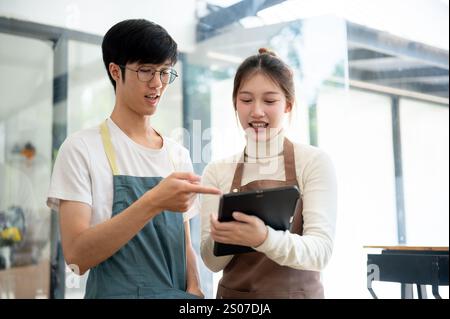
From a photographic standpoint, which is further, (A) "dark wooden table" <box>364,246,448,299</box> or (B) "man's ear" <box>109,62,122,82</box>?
(A) "dark wooden table" <box>364,246,448,299</box>

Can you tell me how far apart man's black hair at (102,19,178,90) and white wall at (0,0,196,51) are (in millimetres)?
76

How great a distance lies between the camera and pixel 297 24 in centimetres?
115

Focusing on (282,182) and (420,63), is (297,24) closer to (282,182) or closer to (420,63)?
(282,182)

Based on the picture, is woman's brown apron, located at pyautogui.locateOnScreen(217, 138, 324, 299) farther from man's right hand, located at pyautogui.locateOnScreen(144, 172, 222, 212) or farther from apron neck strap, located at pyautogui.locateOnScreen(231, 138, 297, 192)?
man's right hand, located at pyautogui.locateOnScreen(144, 172, 222, 212)

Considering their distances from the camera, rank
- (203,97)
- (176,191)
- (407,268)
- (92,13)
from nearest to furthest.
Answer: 1. (176,191)
2. (92,13)
3. (203,97)
4. (407,268)

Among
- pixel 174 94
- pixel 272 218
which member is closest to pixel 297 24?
pixel 174 94

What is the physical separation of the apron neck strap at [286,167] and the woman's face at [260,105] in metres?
0.04

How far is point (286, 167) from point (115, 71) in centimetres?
32

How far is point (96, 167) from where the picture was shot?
770 mm

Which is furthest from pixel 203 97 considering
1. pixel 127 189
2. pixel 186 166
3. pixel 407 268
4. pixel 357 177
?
pixel 407 268

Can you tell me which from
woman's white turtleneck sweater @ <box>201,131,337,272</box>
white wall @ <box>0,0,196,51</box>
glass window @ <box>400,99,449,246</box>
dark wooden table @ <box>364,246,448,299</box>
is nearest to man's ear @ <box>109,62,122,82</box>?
white wall @ <box>0,0,196,51</box>

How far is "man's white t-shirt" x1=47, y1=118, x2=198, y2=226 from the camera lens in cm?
75

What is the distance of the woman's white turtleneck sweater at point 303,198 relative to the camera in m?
0.73

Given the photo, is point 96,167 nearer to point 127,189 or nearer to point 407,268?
point 127,189
